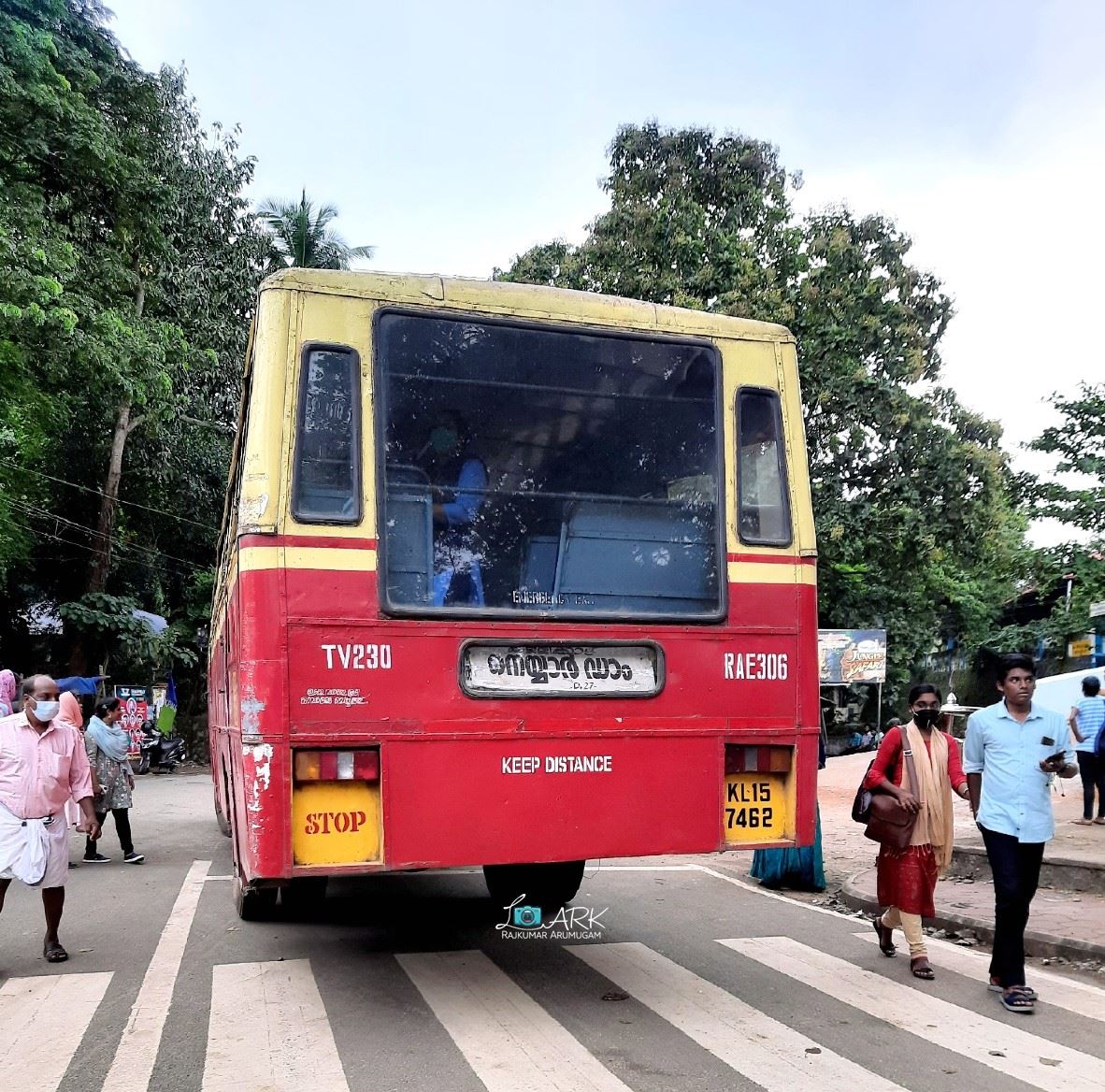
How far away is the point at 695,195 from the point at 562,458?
21322mm

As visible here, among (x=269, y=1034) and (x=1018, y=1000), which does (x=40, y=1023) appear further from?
(x=1018, y=1000)

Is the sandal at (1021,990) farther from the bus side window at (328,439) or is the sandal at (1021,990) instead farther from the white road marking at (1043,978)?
the bus side window at (328,439)

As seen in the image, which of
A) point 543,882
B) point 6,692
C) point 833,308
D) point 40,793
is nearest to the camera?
point 40,793

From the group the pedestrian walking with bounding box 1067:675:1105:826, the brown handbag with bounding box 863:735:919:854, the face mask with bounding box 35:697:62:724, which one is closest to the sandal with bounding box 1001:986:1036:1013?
the brown handbag with bounding box 863:735:919:854

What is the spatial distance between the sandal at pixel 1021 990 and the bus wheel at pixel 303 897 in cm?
406

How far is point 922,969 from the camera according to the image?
6.45 metres

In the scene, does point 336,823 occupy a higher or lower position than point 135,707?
higher

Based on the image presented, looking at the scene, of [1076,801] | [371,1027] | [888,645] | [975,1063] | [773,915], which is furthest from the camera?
[888,645]

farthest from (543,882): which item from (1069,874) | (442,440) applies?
(1069,874)

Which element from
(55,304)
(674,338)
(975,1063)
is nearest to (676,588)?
(674,338)

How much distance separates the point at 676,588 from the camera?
18.3 ft

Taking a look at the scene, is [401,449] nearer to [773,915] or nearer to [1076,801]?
[773,915]

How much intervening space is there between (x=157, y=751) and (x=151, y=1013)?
21047 mm

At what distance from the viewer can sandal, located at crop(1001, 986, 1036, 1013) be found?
574 centimetres
